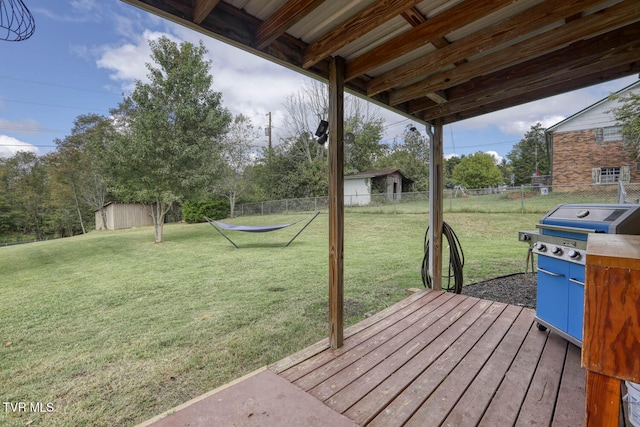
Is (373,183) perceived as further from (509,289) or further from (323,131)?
(323,131)

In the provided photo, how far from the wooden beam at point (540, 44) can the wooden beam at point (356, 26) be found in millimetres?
839

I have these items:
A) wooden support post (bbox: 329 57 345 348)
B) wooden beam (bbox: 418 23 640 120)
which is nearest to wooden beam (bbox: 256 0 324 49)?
wooden support post (bbox: 329 57 345 348)

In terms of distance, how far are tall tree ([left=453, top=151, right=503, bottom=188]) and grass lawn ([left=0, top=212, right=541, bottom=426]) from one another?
16485 millimetres

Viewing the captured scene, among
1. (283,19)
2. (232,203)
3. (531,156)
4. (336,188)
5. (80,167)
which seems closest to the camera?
(283,19)

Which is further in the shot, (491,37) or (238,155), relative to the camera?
(238,155)

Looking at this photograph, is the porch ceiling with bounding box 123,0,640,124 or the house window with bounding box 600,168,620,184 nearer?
the porch ceiling with bounding box 123,0,640,124

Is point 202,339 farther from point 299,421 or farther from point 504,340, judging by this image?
point 504,340

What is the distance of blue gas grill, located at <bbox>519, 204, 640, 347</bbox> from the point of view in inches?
62.0

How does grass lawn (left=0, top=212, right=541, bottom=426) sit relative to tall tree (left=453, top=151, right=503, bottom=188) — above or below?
below

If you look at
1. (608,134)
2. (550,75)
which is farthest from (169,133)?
(608,134)

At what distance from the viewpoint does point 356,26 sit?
4.74 feet

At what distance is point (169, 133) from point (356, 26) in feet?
24.6

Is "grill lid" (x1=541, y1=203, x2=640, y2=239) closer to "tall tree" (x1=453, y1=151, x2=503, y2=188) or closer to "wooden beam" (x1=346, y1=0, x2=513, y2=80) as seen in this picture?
"wooden beam" (x1=346, y1=0, x2=513, y2=80)

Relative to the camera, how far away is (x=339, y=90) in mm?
1863
